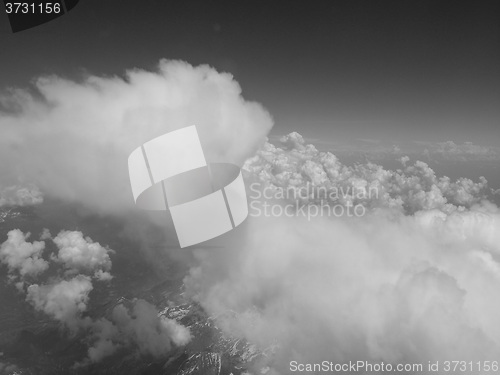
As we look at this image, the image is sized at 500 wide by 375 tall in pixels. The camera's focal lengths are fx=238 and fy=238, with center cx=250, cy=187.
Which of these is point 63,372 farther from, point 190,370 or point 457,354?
point 457,354

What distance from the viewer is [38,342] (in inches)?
7731

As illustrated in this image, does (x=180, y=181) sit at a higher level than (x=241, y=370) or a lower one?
higher

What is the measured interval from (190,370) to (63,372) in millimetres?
95384

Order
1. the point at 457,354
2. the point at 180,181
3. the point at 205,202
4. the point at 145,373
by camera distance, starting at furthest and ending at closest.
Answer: the point at 145,373, the point at 457,354, the point at 180,181, the point at 205,202

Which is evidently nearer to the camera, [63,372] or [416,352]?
[63,372]

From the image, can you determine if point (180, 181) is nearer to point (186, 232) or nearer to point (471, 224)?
point (186, 232)

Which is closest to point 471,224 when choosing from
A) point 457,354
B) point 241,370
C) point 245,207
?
point 457,354

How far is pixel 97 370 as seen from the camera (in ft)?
619

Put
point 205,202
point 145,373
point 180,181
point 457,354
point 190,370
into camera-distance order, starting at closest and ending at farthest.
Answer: point 205,202 → point 180,181 → point 457,354 → point 145,373 → point 190,370

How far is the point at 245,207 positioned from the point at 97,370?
25735cm

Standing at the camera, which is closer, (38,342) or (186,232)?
→ (186,232)

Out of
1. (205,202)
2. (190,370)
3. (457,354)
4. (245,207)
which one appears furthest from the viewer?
(190,370)

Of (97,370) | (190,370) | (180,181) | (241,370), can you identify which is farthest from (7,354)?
(180,181)

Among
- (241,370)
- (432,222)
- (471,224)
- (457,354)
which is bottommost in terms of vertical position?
(241,370)
